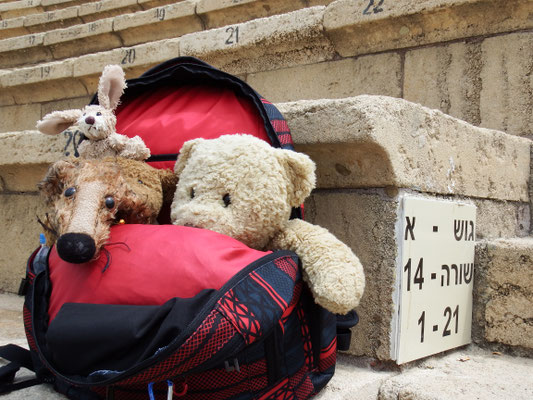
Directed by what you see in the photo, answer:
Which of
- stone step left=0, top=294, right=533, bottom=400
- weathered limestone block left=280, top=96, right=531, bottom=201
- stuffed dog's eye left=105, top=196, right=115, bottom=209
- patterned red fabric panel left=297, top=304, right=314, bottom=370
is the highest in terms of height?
weathered limestone block left=280, top=96, right=531, bottom=201

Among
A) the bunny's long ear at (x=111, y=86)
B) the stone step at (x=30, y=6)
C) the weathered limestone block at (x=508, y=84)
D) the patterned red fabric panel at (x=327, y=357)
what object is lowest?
the patterned red fabric panel at (x=327, y=357)

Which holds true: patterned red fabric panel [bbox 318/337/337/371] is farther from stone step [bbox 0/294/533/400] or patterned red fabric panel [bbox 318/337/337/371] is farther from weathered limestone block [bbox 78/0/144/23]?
weathered limestone block [bbox 78/0/144/23]

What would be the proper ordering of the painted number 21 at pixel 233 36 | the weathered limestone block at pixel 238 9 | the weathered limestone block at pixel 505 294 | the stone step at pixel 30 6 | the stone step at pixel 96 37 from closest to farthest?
the weathered limestone block at pixel 505 294
the painted number 21 at pixel 233 36
the weathered limestone block at pixel 238 9
the stone step at pixel 96 37
the stone step at pixel 30 6

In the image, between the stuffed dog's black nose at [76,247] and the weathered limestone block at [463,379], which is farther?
the weathered limestone block at [463,379]

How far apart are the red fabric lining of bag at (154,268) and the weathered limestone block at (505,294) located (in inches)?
32.9

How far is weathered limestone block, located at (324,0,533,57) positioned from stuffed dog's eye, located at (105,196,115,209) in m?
1.50

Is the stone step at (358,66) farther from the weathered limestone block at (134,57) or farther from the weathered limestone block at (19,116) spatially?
the weathered limestone block at (19,116)

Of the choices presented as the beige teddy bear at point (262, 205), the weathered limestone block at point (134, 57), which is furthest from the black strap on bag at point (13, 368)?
the weathered limestone block at point (134, 57)

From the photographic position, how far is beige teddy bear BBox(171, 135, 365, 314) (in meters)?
0.96

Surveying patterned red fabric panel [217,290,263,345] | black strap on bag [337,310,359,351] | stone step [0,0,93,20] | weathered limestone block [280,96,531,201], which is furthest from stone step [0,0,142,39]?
patterned red fabric panel [217,290,263,345]

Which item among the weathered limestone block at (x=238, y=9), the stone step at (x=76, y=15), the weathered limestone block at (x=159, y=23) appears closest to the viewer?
the weathered limestone block at (x=238, y=9)

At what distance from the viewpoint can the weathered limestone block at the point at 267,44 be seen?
A: 7.41 feet

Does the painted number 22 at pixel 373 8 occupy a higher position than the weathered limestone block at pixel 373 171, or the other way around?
the painted number 22 at pixel 373 8

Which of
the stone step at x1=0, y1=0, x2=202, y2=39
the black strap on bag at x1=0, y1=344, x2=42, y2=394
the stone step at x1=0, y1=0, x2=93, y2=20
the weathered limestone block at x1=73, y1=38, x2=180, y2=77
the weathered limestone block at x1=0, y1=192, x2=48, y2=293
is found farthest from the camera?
the stone step at x1=0, y1=0, x2=93, y2=20
